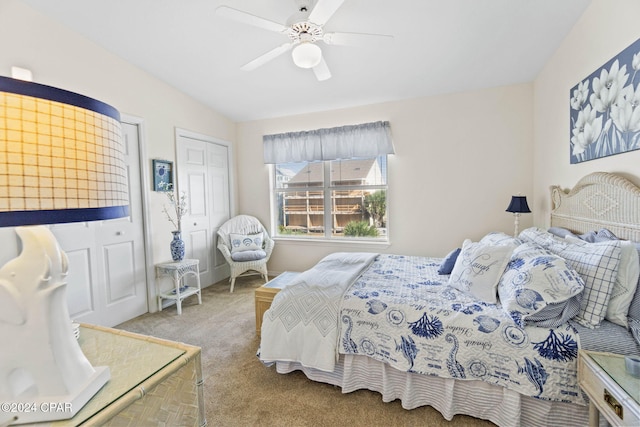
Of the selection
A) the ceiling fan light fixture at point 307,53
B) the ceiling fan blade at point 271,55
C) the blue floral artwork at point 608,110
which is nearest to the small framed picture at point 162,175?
the ceiling fan blade at point 271,55

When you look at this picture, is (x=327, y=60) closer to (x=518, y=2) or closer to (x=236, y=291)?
(x=518, y=2)

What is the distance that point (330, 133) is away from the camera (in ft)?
12.9

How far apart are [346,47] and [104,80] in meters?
2.31

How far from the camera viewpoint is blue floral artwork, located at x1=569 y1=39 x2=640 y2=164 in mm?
1676

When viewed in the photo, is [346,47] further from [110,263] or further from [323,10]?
[110,263]

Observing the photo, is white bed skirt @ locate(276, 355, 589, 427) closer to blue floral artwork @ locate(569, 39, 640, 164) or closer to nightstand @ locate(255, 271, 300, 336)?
nightstand @ locate(255, 271, 300, 336)

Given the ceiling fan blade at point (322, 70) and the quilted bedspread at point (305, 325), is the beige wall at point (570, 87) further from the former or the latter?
the quilted bedspread at point (305, 325)

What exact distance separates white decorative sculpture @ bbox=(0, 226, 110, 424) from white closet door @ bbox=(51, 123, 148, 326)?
2.20 metres

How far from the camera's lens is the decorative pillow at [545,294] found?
4.65ft

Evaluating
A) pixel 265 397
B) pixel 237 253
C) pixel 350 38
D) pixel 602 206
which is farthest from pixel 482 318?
pixel 237 253

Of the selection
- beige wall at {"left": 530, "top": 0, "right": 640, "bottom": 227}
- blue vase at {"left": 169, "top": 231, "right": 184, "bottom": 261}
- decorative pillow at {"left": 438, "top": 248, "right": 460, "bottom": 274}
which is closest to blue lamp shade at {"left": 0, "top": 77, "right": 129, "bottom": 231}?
decorative pillow at {"left": 438, "top": 248, "right": 460, "bottom": 274}

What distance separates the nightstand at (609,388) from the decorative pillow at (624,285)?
321mm

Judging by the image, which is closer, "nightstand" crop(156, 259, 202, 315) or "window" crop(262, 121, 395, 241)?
"nightstand" crop(156, 259, 202, 315)

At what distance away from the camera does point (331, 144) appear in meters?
3.95
